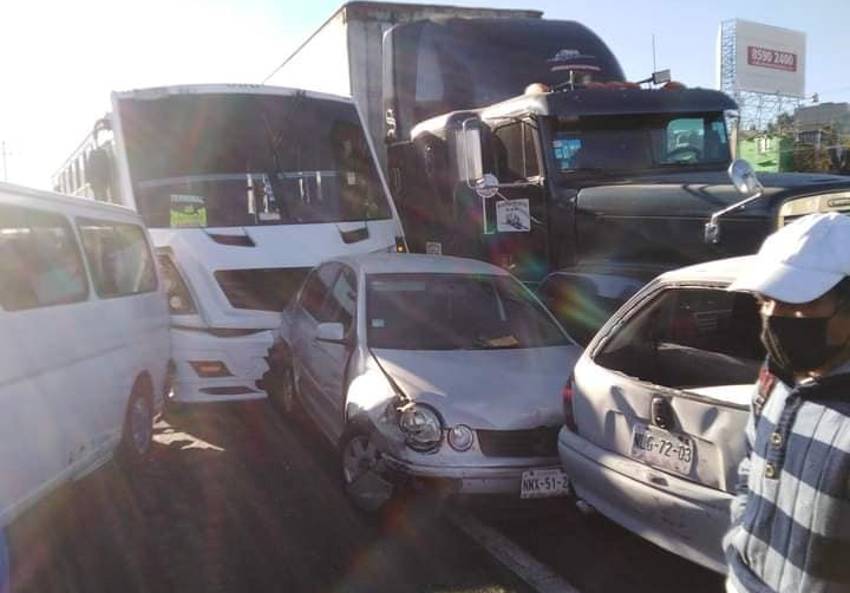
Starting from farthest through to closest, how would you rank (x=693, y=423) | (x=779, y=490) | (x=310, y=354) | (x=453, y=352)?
(x=310, y=354), (x=453, y=352), (x=693, y=423), (x=779, y=490)

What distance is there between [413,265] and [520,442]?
2118 mm

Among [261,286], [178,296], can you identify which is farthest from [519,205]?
[178,296]

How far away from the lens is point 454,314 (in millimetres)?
5867

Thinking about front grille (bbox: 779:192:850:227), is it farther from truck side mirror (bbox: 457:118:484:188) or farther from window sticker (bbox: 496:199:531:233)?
truck side mirror (bbox: 457:118:484:188)

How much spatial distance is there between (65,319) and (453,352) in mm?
2352

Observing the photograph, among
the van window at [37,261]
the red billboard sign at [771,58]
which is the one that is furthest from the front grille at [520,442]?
the red billboard sign at [771,58]

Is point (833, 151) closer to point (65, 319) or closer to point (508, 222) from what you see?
point (508, 222)

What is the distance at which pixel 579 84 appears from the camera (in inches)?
303

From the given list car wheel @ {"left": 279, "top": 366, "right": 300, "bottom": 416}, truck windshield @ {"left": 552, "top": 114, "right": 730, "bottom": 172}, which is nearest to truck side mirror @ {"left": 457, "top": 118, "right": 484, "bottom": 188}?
truck windshield @ {"left": 552, "top": 114, "right": 730, "bottom": 172}

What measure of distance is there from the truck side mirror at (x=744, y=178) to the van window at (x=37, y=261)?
4106 millimetres

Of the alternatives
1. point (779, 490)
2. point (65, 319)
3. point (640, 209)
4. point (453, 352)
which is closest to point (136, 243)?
point (65, 319)

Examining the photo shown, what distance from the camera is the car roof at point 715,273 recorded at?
336 centimetres

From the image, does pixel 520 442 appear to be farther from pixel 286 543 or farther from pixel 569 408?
pixel 286 543

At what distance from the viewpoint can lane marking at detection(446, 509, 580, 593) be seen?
3.99 meters
